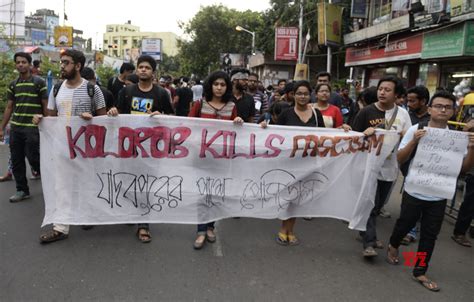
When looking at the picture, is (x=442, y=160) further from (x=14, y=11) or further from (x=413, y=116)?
(x=14, y=11)

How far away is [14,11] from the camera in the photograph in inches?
1203

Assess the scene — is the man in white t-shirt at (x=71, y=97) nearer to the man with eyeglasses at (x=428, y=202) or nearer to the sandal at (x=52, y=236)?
the sandal at (x=52, y=236)

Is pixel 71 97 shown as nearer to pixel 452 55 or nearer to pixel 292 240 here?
pixel 292 240

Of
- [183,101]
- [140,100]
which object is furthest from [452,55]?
[140,100]

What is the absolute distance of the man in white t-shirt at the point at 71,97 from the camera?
395 cm

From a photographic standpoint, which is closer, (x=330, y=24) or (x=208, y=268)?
(x=208, y=268)

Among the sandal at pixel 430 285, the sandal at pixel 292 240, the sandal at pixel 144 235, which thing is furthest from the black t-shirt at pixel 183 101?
the sandal at pixel 430 285

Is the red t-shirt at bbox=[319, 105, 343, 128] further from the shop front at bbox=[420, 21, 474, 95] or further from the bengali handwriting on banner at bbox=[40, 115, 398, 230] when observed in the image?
the shop front at bbox=[420, 21, 474, 95]

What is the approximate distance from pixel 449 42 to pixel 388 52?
416 centimetres

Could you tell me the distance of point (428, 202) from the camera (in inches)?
134

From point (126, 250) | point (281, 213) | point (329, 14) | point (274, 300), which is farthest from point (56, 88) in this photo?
point (329, 14)

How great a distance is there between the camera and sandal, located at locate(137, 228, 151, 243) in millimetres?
4008

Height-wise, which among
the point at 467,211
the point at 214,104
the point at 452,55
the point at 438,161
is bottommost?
the point at 467,211

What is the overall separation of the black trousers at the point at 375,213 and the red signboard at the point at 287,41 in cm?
2034
